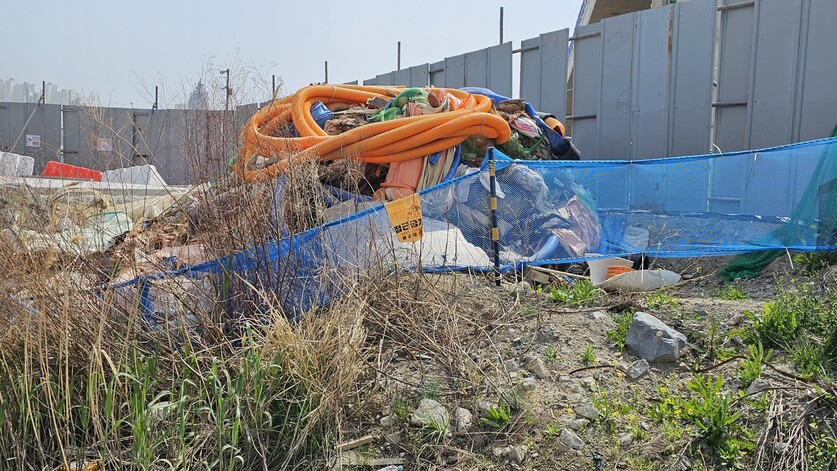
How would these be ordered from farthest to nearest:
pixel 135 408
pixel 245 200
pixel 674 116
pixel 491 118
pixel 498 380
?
1. pixel 674 116
2. pixel 491 118
3. pixel 245 200
4. pixel 498 380
5. pixel 135 408

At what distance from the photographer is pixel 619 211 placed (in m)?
6.89

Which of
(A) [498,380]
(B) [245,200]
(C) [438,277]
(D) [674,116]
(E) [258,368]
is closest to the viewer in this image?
(E) [258,368]

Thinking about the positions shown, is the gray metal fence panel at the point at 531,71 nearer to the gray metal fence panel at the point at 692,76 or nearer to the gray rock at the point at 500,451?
the gray metal fence panel at the point at 692,76

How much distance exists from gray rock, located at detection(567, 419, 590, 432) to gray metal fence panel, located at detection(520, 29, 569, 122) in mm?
8143

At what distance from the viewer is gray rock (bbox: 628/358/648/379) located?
3904 mm

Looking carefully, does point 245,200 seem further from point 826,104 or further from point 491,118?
point 826,104

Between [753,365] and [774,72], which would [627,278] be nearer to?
[753,365]

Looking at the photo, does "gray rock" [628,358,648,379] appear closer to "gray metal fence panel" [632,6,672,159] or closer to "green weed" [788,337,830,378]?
"green weed" [788,337,830,378]

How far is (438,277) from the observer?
4719 mm

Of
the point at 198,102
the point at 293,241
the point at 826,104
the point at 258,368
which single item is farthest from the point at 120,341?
the point at 826,104

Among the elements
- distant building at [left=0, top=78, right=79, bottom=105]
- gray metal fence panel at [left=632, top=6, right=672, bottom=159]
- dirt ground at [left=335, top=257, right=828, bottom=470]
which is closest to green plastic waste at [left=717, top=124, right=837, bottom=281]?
dirt ground at [left=335, top=257, right=828, bottom=470]

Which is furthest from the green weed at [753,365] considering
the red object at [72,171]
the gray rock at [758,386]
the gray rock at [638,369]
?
the red object at [72,171]

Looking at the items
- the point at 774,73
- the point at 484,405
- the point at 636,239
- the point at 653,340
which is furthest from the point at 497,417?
the point at 774,73

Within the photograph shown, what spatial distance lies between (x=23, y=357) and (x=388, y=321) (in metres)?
1.90
